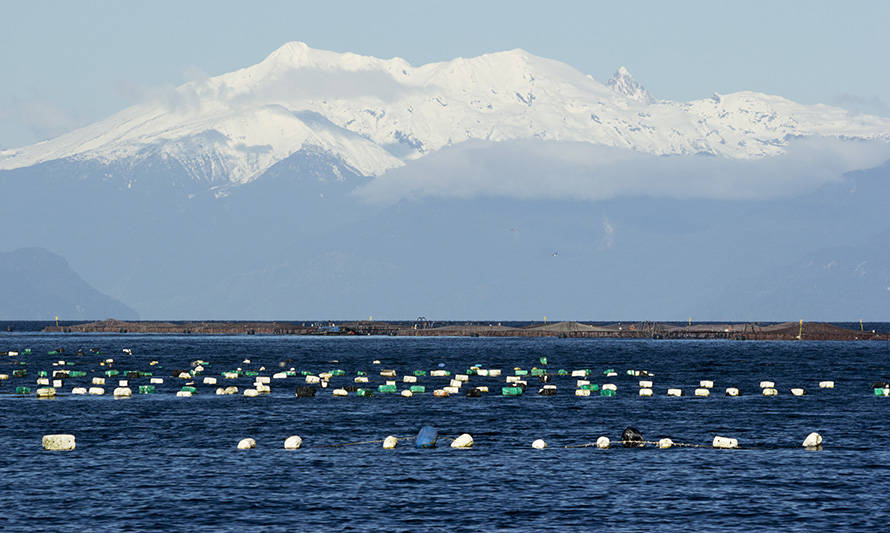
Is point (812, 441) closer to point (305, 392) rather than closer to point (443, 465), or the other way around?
point (443, 465)

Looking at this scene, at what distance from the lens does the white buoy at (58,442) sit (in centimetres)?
6512

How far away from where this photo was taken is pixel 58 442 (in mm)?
65188

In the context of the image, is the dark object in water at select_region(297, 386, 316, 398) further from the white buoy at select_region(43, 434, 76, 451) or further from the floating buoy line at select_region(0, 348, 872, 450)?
the white buoy at select_region(43, 434, 76, 451)

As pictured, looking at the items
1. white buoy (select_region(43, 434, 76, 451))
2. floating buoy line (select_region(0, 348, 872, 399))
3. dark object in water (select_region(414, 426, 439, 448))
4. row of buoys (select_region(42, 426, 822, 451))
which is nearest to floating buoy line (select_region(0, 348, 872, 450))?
floating buoy line (select_region(0, 348, 872, 399))

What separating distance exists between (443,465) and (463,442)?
5.96m

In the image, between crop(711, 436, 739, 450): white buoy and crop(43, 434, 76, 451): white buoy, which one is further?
crop(711, 436, 739, 450): white buoy

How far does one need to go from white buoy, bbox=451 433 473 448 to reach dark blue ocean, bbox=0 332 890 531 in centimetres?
83

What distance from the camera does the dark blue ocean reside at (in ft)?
157

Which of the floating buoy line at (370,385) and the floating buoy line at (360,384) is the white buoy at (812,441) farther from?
the floating buoy line at (360,384)

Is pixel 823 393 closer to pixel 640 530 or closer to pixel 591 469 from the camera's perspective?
pixel 591 469

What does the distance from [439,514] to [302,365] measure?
108884 mm

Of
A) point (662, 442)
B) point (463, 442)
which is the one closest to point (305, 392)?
point (463, 442)

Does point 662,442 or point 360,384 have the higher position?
point 360,384

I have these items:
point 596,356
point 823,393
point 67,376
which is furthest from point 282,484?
point 596,356
